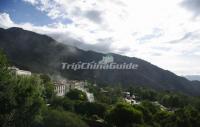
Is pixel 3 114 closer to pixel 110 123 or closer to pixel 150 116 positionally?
pixel 110 123

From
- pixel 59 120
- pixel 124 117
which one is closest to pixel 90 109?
pixel 124 117

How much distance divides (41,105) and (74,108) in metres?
35.0

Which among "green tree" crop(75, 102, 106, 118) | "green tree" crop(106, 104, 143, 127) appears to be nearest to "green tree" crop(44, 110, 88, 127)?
"green tree" crop(106, 104, 143, 127)

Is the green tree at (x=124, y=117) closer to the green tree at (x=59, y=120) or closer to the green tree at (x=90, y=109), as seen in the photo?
the green tree at (x=90, y=109)

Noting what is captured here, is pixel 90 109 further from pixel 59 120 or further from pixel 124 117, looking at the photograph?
pixel 59 120

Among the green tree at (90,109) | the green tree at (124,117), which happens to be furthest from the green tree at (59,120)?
the green tree at (90,109)

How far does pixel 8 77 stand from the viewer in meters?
41.1

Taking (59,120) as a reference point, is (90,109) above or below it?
below

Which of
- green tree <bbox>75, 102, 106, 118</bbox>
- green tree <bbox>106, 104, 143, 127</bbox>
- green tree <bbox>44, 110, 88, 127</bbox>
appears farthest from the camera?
green tree <bbox>75, 102, 106, 118</bbox>

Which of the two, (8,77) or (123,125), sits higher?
(8,77)

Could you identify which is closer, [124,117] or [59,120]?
[59,120]

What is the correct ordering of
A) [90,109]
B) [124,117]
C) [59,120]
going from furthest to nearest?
[90,109]
[124,117]
[59,120]

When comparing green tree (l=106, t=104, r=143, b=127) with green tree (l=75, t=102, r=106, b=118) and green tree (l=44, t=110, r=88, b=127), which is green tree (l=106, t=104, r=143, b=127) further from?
green tree (l=44, t=110, r=88, b=127)

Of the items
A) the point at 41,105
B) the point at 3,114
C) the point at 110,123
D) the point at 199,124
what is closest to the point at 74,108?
the point at 110,123
